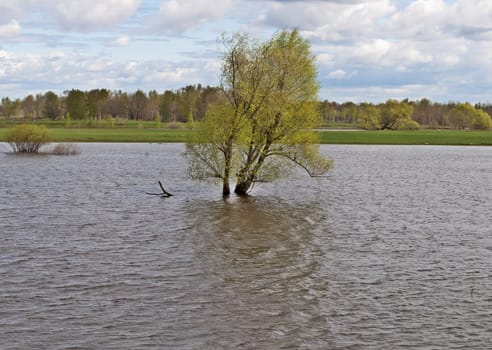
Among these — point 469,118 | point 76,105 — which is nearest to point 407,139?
point 469,118

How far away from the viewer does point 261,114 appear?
38.7m

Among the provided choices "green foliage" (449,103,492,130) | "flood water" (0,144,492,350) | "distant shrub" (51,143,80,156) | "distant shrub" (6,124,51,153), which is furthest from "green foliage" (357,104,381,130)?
"flood water" (0,144,492,350)

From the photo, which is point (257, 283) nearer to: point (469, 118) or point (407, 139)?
point (407, 139)

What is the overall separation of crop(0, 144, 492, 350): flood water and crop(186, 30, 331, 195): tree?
8.09ft

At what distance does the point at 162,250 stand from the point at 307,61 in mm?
20045

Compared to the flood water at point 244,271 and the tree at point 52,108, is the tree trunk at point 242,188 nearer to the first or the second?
the flood water at point 244,271

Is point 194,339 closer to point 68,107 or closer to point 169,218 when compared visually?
point 169,218

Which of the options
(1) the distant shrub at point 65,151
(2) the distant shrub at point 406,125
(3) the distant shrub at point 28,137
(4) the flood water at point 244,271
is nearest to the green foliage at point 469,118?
(2) the distant shrub at point 406,125

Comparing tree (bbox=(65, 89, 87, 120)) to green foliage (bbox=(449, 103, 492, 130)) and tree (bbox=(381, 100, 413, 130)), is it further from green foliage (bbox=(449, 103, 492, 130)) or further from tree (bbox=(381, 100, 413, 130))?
green foliage (bbox=(449, 103, 492, 130))

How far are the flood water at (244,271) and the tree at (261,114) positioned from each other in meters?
2.46

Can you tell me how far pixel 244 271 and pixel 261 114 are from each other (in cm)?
1958

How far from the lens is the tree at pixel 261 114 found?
38.1 meters

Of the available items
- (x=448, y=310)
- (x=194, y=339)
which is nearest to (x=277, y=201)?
(x=448, y=310)

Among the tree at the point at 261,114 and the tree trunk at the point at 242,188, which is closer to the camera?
the tree at the point at 261,114
